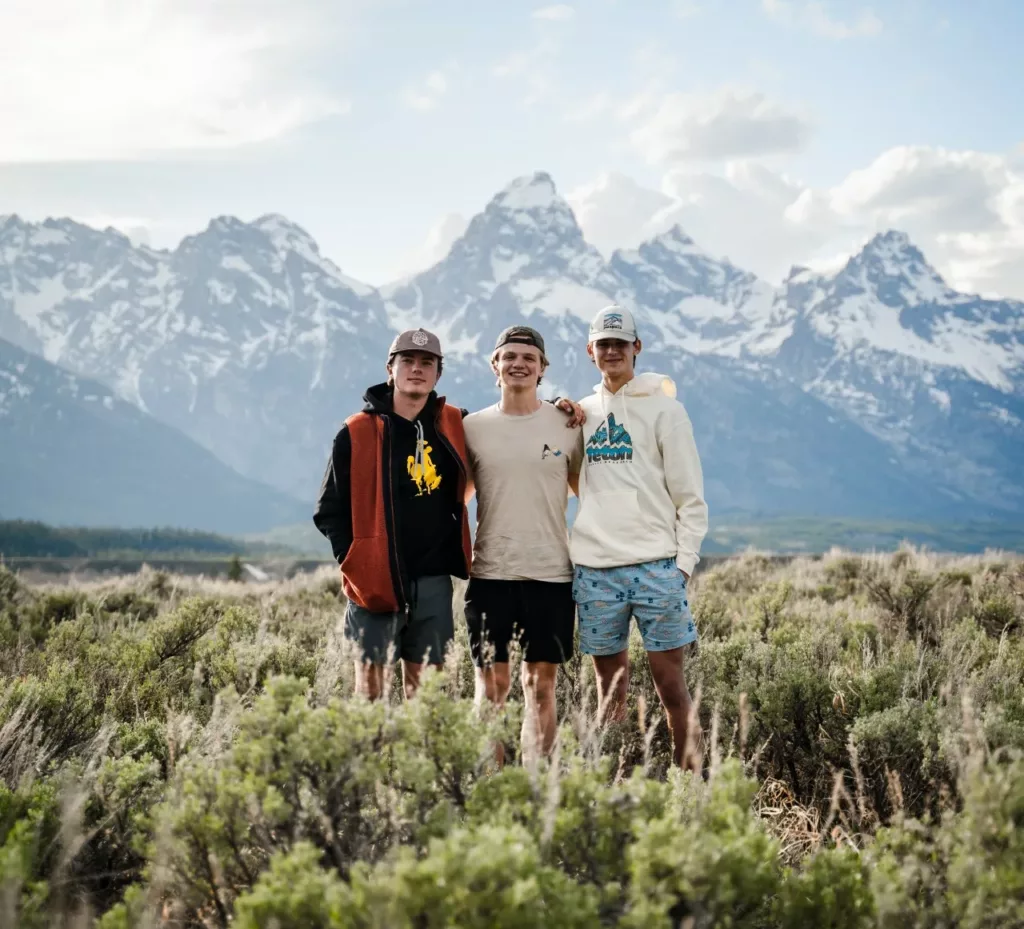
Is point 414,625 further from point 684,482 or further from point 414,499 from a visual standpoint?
point 684,482

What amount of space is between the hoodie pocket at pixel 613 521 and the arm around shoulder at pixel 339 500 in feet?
4.00

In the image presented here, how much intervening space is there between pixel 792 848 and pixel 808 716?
4.51 ft

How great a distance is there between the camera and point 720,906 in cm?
229

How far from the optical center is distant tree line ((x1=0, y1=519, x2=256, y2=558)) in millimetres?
112000

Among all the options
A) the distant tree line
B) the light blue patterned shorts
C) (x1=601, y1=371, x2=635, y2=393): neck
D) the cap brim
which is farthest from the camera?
the distant tree line

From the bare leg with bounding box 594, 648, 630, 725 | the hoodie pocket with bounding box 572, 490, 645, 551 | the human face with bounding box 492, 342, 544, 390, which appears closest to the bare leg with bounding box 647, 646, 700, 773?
the bare leg with bounding box 594, 648, 630, 725

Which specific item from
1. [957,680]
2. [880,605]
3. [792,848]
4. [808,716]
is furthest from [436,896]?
[880,605]

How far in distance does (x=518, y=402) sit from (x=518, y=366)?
210 mm

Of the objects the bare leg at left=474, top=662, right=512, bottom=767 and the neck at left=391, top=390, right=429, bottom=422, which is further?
the neck at left=391, top=390, right=429, bottom=422

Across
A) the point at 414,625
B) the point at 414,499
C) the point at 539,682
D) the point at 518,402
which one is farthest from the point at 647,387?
the point at 414,625

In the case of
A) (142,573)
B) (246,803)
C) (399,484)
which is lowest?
(142,573)

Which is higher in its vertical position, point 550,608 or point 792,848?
point 550,608

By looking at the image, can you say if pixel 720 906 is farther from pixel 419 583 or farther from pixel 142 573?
pixel 142 573

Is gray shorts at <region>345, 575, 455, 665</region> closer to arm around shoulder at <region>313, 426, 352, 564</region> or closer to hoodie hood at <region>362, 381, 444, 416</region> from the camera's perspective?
arm around shoulder at <region>313, 426, 352, 564</region>
